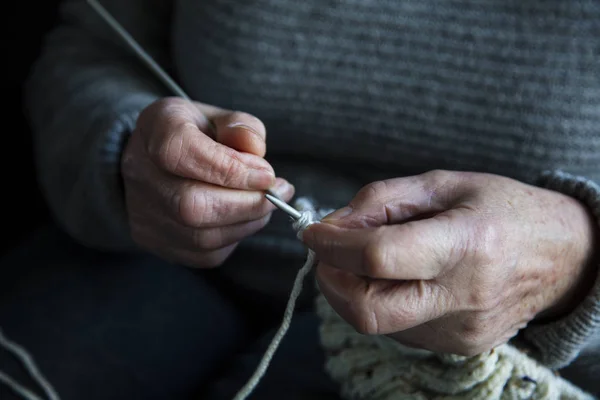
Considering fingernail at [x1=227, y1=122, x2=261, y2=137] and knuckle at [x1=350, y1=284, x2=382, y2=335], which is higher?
fingernail at [x1=227, y1=122, x2=261, y2=137]

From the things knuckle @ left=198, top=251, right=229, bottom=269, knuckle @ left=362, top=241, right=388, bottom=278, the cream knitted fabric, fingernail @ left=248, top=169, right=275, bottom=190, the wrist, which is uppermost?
knuckle @ left=362, top=241, right=388, bottom=278

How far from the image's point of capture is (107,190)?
0.72 metres

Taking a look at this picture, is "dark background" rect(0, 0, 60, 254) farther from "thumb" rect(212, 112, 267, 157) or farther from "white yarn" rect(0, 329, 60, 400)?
"thumb" rect(212, 112, 267, 157)

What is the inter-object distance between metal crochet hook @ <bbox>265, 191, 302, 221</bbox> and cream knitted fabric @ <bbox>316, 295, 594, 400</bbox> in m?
0.20

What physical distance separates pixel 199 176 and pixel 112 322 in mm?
376

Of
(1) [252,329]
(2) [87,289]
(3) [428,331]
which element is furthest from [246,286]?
(3) [428,331]

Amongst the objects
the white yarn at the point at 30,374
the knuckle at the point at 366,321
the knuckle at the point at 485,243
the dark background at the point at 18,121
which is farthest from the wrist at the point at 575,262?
the dark background at the point at 18,121

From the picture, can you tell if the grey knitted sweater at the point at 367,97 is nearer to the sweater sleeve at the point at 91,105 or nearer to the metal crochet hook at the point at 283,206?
the sweater sleeve at the point at 91,105

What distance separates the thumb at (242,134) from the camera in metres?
0.56

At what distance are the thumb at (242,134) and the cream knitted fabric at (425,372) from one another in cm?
24

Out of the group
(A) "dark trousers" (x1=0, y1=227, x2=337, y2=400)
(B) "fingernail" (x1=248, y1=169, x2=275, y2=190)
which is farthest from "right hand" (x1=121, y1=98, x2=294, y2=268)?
(A) "dark trousers" (x1=0, y1=227, x2=337, y2=400)

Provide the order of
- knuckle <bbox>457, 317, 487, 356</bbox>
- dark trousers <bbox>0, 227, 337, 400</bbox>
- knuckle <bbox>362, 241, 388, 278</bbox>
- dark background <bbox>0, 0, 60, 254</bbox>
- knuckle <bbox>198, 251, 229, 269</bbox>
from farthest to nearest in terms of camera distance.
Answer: dark background <bbox>0, 0, 60, 254</bbox>, dark trousers <bbox>0, 227, 337, 400</bbox>, knuckle <bbox>198, 251, 229, 269</bbox>, knuckle <bbox>457, 317, 487, 356</bbox>, knuckle <bbox>362, 241, 388, 278</bbox>

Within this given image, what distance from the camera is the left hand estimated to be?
447mm

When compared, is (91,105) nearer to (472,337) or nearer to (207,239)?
(207,239)
